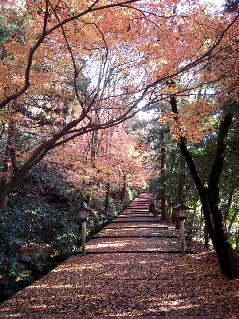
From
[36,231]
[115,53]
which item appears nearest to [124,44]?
[115,53]

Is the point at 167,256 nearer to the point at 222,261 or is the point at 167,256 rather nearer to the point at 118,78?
the point at 222,261

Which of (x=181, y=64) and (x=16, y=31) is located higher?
(x=16, y=31)

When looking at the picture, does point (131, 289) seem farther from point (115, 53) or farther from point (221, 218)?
point (115, 53)

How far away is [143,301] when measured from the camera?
14.3 feet

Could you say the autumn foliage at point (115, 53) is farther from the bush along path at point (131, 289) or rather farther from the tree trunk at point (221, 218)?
the bush along path at point (131, 289)

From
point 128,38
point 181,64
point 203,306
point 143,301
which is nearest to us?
point 203,306

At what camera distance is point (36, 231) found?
27.2ft

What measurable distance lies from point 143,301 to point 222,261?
2.06 meters

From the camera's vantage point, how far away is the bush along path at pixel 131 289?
4.00 meters

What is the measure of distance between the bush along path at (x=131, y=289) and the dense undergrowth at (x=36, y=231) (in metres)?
0.65

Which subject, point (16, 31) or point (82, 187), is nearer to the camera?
point (16, 31)

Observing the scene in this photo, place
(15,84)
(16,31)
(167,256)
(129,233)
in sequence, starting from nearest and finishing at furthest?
(15,84) < (167,256) < (16,31) < (129,233)

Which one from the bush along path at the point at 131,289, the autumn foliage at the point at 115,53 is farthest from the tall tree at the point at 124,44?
the bush along path at the point at 131,289

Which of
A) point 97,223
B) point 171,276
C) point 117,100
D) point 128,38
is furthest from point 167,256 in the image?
point 97,223
